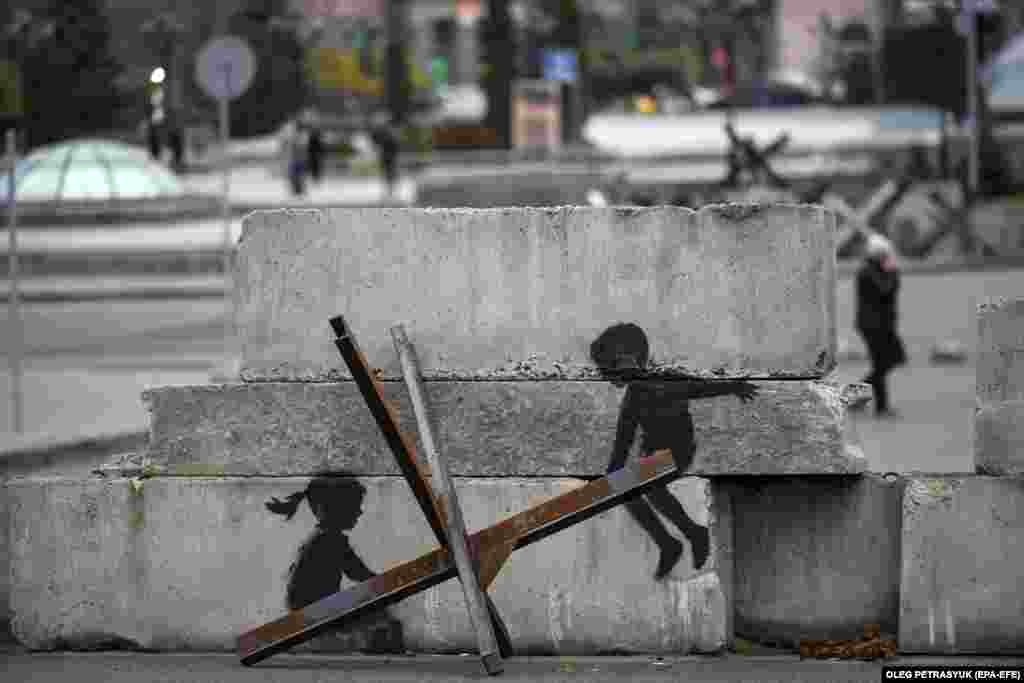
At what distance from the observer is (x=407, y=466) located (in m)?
6.75

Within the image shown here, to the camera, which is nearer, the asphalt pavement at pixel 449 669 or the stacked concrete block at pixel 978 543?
the asphalt pavement at pixel 449 669

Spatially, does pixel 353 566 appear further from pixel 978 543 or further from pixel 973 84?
pixel 973 84

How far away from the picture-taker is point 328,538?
7074 mm

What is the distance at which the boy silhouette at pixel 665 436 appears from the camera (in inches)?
272

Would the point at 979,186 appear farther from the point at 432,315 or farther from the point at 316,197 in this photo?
the point at 432,315

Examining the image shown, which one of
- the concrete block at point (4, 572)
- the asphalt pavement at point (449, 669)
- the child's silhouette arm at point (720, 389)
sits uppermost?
the child's silhouette arm at point (720, 389)

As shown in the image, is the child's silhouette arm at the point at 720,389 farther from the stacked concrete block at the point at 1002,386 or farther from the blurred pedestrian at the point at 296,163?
the blurred pedestrian at the point at 296,163

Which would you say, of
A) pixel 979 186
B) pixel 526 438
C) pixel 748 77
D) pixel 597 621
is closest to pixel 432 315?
pixel 526 438

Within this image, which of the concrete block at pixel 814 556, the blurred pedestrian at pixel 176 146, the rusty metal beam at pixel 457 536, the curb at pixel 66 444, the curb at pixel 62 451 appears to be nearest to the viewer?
the rusty metal beam at pixel 457 536

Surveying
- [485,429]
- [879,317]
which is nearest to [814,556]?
[485,429]

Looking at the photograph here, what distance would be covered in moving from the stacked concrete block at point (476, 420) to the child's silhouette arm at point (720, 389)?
0.03 meters

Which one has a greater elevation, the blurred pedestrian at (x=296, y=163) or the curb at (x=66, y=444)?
A: the blurred pedestrian at (x=296, y=163)

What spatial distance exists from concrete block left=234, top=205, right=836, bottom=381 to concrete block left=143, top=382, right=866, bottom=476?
3.5 inches

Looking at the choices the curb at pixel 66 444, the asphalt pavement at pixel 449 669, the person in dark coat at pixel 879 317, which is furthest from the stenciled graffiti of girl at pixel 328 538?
the person in dark coat at pixel 879 317
